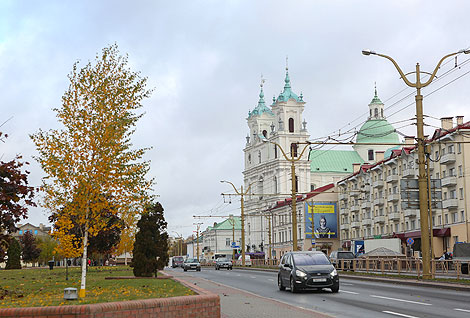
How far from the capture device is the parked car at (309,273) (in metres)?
23.6

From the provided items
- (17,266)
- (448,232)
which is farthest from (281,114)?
(17,266)

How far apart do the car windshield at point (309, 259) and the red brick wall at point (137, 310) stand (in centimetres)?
1149

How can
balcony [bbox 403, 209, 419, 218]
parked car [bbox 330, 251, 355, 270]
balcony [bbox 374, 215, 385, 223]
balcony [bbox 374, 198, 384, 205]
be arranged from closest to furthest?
parked car [bbox 330, 251, 355, 270], balcony [bbox 403, 209, 419, 218], balcony [bbox 374, 215, 385, 223], balcony [bbox 374, 198, 384, 205]

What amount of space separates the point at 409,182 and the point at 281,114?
117m

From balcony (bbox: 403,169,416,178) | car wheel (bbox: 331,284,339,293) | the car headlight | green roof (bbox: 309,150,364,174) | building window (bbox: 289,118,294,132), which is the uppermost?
building window (bbox: 289,118,294,132)

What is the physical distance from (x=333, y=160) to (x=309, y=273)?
432 feet

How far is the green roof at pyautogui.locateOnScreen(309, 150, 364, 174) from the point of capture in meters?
151

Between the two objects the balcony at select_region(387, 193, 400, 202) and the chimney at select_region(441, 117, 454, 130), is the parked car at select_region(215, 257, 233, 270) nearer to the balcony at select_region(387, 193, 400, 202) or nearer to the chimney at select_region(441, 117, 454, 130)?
the balcony at select_region(387, 193, 400, 202)

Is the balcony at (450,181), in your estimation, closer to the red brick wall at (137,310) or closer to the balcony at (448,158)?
the balcony at (448,158)

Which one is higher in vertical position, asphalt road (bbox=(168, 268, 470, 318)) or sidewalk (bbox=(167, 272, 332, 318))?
sidewalk (bbox=(167, 272, 332, 318))

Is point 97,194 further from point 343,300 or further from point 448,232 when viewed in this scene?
point 448,232

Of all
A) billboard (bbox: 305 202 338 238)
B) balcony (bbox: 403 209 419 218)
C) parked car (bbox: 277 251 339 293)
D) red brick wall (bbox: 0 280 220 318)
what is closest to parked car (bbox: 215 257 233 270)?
balcony (bbox: 403 209 419 218)

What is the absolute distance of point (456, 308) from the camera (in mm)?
16672

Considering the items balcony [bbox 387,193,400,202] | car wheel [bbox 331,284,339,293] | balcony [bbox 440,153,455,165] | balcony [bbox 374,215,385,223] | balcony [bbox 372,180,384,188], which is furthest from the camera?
balcony [bbox 372,180,384,188]
